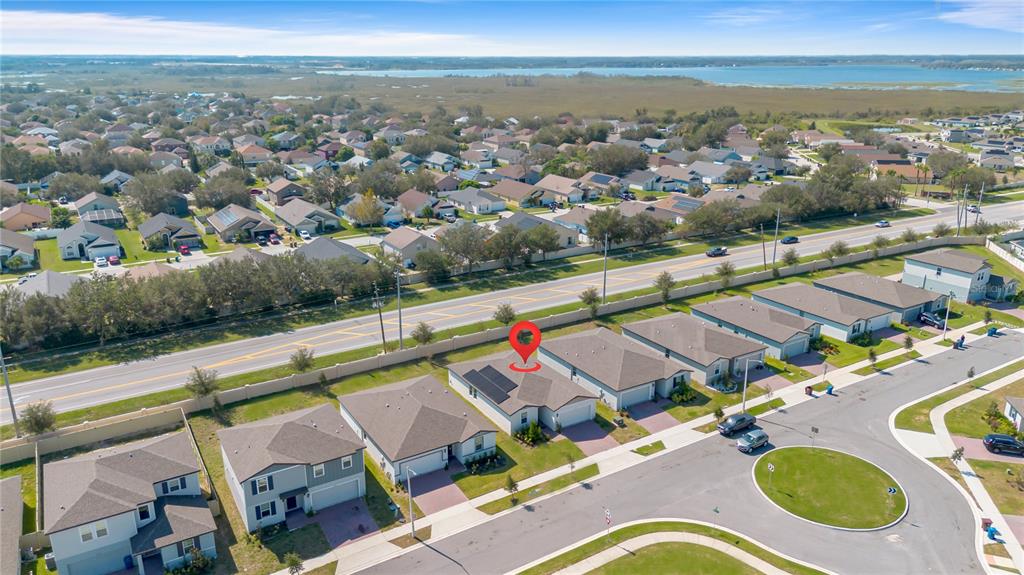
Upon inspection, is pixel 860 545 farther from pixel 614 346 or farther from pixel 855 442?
pixel 614 346

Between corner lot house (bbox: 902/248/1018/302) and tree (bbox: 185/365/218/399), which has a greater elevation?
corner lot house (bbox: 902/248/1018/302)

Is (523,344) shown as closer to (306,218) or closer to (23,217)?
(306,218)

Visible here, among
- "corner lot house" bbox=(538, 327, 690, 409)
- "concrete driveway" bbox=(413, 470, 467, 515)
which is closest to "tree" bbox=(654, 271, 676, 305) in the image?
"corner lot house" bbox=(538, 327, 690, 409)

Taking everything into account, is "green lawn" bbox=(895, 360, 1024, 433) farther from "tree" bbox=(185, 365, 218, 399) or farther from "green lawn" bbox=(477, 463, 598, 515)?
"tree" bbox=(185, 365, 218, 399)

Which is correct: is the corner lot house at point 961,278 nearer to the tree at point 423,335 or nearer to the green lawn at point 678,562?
the green lawn at point 678,562

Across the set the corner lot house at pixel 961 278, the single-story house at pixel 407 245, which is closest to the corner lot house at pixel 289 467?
the single-story house at pixel 407 245

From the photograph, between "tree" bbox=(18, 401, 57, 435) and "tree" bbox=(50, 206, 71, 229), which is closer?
"tree" bbox=(18, 401, 57, 435)

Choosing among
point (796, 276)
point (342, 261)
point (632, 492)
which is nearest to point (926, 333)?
point (796, 276)
